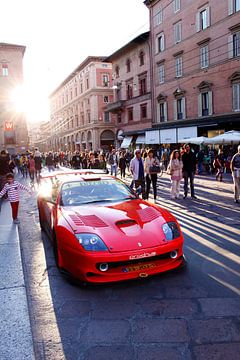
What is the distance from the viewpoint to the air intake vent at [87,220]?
4.71 m

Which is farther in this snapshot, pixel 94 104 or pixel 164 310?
pixel 94 104

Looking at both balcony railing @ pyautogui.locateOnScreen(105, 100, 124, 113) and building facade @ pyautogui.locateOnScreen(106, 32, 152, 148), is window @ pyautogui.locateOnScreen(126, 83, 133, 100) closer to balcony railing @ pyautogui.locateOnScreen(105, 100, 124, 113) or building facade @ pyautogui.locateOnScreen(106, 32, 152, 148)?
building facade @ pyautogui.locateOnScreen(106, 32, 152, 148)

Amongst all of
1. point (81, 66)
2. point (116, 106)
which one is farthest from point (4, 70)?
point (116, 106)

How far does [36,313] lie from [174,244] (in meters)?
1.89

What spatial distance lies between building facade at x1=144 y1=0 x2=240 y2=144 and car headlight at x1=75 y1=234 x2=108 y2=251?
22.9 meters

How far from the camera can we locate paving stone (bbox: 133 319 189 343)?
3.24 metres

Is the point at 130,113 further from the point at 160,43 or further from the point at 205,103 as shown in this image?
the point at 205,103

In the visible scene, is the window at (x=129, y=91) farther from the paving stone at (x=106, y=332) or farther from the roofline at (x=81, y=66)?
the paving stone at (x=106, y=332)

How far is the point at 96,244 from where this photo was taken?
436 cm

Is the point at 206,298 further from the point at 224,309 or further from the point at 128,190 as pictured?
the point at 128,190

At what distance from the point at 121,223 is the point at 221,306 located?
5.33ft

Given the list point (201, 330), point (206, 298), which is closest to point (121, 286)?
point (206, 298)

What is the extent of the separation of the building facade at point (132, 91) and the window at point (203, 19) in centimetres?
947

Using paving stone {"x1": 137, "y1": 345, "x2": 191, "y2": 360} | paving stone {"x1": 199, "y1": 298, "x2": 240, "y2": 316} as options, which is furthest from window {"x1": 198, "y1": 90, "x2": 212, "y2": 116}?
paving stone {"x1": 137, "y1": 345, "x2": 191, "y2": 360}
